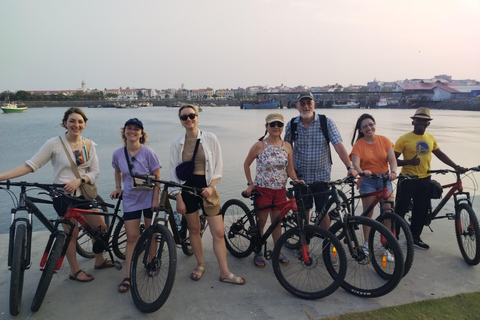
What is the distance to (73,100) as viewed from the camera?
141m

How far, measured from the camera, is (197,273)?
3.64 metres

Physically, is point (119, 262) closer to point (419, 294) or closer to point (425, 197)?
point (419, 294)

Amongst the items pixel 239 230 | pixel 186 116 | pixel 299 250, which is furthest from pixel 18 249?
pixel 299 250

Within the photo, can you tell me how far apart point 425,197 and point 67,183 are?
444 centimetres

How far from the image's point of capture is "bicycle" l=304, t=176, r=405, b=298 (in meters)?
3.10

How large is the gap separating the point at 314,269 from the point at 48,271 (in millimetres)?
2709

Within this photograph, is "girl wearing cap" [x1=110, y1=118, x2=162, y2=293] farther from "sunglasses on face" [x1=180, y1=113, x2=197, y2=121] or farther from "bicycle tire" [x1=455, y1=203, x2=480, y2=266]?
"bicycle tire" [x1=455, y1=203, x2=480, y2=266]

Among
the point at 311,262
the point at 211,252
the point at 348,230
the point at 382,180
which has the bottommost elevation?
the point at 211,252

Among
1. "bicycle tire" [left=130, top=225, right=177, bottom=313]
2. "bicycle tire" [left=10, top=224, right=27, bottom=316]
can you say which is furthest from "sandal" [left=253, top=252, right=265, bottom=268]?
"bicycle tire" [left=10, top=224, right=27, bottom=316]

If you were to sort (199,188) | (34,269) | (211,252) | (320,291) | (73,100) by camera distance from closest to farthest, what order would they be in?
(320,291)
(199,188)
(34,269)
(211,252)
(73,100)

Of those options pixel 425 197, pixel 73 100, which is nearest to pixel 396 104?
pixel 425 197

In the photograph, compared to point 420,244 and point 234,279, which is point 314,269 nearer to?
point 234,279

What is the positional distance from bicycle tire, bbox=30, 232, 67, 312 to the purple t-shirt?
2.18 ft

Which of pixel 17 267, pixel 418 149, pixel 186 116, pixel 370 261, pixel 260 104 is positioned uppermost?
pixel 260 104
